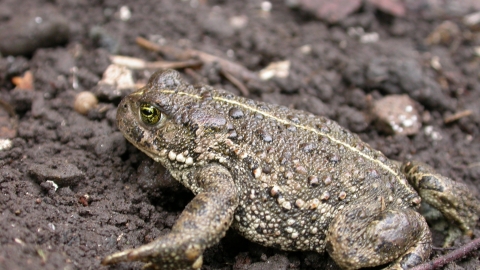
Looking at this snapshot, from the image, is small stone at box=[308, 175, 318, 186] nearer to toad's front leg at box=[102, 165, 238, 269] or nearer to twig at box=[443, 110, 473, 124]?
toad's front leg at box=[102, 165, 238, 269]

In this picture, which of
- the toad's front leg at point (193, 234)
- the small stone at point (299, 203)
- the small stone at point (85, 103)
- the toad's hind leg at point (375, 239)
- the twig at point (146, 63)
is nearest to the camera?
the toad's front leg at point (193, 234)

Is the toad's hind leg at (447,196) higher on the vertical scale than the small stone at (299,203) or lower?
lower

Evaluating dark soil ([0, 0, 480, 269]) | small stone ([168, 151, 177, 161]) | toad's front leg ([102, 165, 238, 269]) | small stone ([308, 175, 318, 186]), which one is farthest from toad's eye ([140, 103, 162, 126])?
small stone ([308, 175, 318, 186])

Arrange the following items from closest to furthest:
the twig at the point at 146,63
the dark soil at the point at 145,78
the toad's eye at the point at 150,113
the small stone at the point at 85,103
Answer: the dark soil at the point at 145,78
the toad's eye at the point at 150,113
the small stone at the point at 85,103
the twig at the point at 146,63

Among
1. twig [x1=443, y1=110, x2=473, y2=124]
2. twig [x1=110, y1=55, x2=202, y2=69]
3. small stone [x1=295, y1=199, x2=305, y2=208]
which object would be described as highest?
small stone [x1=295, y1=199, x2=305, y2=208]

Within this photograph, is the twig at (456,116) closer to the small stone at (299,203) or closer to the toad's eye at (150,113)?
the small stone at (299,203)

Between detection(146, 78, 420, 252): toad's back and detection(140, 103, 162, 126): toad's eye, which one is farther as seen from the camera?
detection(140, 103, 162, 126): toad's eye

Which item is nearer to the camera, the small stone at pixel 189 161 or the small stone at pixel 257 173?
the small stone at pixel 257 173

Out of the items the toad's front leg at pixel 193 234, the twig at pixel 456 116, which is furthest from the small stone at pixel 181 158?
the twig at pixel 456 116
